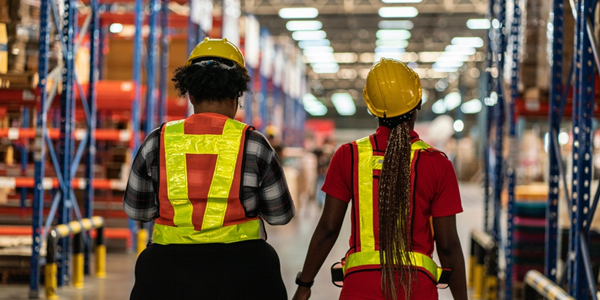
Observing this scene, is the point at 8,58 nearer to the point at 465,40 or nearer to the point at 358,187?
the point at 358,187

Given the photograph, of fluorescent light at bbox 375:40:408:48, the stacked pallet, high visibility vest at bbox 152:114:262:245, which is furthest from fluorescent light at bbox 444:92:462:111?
high visibility vest at bbox 152:114:262:245

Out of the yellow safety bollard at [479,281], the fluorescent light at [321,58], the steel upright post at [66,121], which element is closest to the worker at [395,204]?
the yellow safety bollard at [479,281]

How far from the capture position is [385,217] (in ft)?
7.84

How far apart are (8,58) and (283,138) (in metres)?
19.4

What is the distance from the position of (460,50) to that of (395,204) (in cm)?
3332

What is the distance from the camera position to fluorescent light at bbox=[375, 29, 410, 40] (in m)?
29.4

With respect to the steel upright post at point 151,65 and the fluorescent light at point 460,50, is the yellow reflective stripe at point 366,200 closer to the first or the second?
the steel upright post at point 151,65

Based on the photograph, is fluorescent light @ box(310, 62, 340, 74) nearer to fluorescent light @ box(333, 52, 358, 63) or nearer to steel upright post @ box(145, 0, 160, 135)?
fluorescent light @ box(333, 52, 358, 63)

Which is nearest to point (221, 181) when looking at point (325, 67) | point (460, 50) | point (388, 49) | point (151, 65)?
point (151, 65)

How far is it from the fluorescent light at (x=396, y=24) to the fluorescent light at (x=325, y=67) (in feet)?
37.4

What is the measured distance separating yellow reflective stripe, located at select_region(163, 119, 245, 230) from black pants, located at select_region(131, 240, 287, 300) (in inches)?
4.0

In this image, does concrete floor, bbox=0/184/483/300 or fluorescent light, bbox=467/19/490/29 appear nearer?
concrete floor, bbox=0/184/483/300

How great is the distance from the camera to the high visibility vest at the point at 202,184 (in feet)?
8.00

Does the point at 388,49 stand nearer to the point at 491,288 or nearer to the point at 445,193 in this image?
the point at 491,288
